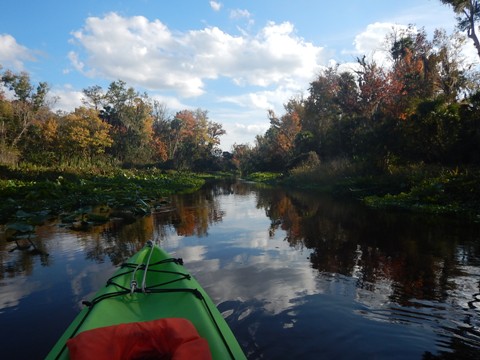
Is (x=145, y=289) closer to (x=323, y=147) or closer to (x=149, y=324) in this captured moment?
(x=149, y=324)

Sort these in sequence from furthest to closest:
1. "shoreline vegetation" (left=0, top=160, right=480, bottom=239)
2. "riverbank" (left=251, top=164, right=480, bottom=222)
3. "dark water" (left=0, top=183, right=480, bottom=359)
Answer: "riverbank" (left=251, top=164, right=480, bottom=222)
"shoreline vegetation" (left=0, top=160, right=480, bottom=239)
"dark water" (left=0, top=183, right=480, bottom=359)

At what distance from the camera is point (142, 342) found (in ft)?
9.22

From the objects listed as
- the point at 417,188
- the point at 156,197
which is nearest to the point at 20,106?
the point at 156,197

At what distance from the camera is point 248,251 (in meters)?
8.32

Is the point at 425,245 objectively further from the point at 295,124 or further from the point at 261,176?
the point at 295,124

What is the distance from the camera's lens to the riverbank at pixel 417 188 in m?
12.0

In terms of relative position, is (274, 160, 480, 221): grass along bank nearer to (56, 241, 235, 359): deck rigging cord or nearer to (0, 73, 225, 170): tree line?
(56, 241, 235, 359): deck rigging cord

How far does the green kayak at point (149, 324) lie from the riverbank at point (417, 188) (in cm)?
1054

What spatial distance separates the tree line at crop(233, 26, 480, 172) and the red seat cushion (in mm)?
16975

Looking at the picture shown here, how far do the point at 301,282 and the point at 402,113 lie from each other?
22.1 meters

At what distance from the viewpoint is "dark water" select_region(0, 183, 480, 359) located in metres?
3.97

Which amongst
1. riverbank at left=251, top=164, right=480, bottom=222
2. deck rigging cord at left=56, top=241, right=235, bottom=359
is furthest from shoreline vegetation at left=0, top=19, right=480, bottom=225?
deck rigging cord at left=56, top=241, right=235, bottom=359

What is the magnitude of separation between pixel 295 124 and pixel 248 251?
4252cm

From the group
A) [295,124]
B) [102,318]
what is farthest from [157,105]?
[102,318]
